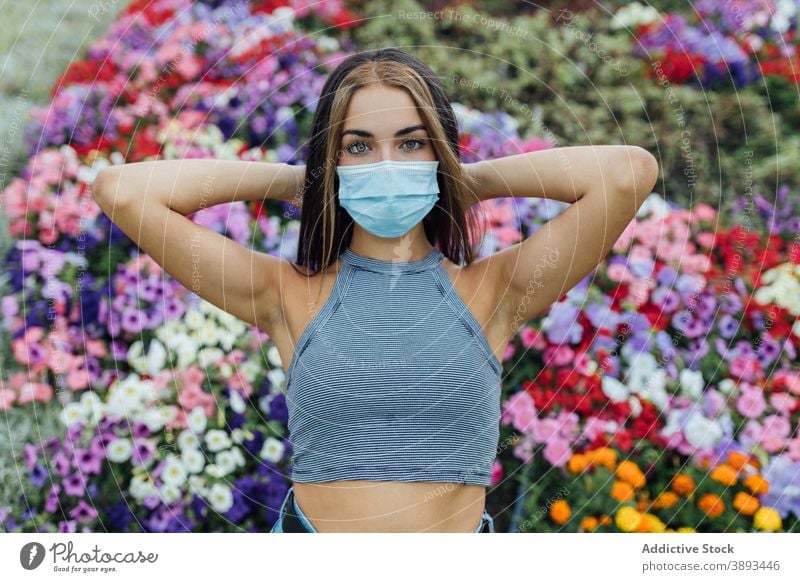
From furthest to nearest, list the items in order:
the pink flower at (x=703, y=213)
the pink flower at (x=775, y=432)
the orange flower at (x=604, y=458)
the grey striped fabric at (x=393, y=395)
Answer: the pink flower at (x=703, y=213) → the pink flower at (x=775, y=432) → the orange flower at (x=604, y=458) → the grey striped fabric at (x=393, y=395)

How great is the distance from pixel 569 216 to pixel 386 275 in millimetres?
517

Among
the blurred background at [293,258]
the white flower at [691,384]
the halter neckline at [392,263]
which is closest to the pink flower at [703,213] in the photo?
the blurred background at [293,258]

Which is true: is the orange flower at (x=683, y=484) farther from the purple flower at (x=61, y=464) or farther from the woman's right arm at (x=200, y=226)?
the purple flower at (x=61, y=464)

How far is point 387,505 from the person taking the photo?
223 cm

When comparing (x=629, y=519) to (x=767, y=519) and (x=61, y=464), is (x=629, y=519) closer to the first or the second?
(x=767, y=519)

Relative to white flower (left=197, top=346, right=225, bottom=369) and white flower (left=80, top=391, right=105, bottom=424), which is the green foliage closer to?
white flower (left=197, top=346, right=225, bottom=369)

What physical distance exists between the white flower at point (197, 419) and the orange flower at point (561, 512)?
144cm

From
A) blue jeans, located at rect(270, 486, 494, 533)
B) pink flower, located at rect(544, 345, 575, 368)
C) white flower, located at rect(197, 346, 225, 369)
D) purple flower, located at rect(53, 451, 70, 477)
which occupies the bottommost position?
purple flower, located at rect(53, 451, 70, 477)

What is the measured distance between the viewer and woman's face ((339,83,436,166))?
2.24 meters

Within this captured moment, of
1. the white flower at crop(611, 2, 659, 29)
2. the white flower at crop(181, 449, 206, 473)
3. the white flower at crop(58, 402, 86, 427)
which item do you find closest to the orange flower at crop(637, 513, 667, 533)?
the white flower at crop(181, 449, 206, 473)

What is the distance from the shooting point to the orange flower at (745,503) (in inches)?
130

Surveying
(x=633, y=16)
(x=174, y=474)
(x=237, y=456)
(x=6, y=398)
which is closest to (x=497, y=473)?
(x=237, y=456)

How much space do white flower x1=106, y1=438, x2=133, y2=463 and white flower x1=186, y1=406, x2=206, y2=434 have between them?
0.25 m

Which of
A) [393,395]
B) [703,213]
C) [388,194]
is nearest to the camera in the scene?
[393,395]
